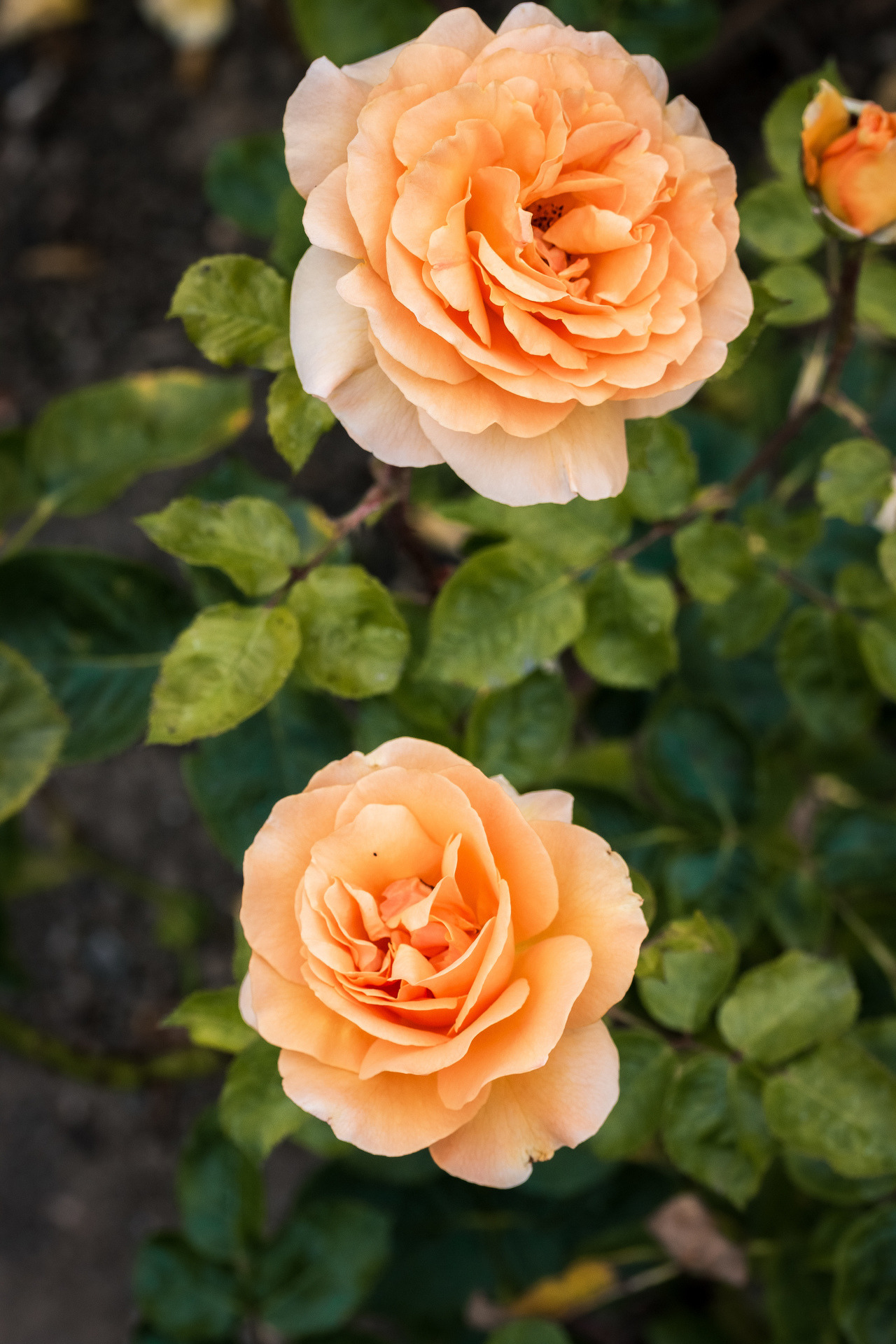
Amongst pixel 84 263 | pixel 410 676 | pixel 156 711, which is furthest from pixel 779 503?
pixel 84 263

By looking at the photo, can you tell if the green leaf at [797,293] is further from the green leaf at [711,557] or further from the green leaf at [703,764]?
the green leaf at [703,764]

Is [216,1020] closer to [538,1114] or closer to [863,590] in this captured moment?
[538,1114]

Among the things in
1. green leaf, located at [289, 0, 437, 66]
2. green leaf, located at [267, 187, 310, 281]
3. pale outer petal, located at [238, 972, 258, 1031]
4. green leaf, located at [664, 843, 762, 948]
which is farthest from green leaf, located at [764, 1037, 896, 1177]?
green leaf, located at [289, 0, 437, 66]

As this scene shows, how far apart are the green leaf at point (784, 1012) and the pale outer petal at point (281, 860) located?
48 cm

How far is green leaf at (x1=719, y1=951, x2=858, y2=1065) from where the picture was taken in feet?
3.25

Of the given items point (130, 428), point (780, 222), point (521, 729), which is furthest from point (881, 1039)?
point (130, 428)

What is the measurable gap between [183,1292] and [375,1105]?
85 cm

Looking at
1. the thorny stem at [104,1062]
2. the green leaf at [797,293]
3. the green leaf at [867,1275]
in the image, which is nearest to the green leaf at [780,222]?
the green leaf at [797,293]

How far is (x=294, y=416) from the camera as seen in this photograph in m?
0.83

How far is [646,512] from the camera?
1.06m

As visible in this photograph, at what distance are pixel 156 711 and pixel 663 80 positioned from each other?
636 millimetres

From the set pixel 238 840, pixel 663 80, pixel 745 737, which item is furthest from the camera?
pixel 745 737

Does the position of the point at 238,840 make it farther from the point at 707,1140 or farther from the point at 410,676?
the point at 707,1140

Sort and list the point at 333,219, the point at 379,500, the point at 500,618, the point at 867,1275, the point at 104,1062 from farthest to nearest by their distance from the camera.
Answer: the point at 104,1062
the point at 867,1275
the point at 500,618
the point at 379,500
the point at 333,219
